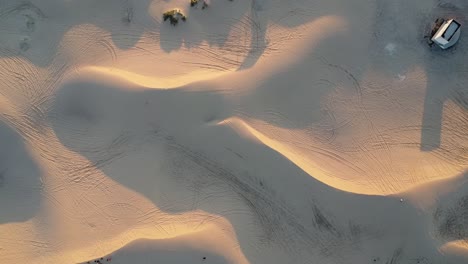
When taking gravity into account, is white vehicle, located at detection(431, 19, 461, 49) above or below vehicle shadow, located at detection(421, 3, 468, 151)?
above

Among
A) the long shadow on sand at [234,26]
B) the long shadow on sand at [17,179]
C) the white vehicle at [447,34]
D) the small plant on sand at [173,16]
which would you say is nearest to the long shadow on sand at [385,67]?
the white vehicle at [447,34]

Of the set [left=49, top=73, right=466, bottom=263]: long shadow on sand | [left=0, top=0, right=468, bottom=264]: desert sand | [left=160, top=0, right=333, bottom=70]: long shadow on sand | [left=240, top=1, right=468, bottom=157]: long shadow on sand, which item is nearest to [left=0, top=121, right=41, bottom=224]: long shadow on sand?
[left=0, top=0, right=468, bottom=264]: desert sand

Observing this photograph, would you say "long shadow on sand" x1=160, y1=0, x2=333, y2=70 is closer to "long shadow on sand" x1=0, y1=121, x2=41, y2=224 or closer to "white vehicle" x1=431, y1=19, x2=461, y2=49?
"white vehicle" x1=431, y1=19, x2=461, y2=49

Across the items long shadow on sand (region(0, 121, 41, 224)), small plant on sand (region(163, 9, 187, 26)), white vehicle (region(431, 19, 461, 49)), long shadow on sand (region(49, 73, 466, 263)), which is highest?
white vehicle (region(431, 19, 461, 49))

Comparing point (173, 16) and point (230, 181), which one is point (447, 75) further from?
point (173, 16)

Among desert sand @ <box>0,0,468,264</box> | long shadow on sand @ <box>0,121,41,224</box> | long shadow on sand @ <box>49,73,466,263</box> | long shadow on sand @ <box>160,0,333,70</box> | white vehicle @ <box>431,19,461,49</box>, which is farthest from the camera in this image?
long shadow on sand @ <box>160,0,333,70</box>

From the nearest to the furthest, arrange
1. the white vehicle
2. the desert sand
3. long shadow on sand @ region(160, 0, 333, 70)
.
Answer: the desert sand
the white vehicle
long shadow on sand @ region(160, 0, 333, 70)

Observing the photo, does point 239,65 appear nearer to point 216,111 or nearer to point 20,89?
point 216,111

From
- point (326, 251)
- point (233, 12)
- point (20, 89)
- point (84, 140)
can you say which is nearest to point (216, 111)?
point (233, 12)
